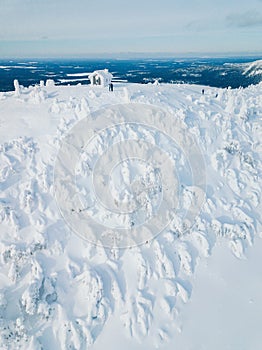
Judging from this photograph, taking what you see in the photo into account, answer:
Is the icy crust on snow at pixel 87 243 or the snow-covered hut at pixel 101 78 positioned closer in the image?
the icy crust on snow at pixel 87 243

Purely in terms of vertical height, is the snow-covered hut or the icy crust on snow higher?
the snow-covered hut

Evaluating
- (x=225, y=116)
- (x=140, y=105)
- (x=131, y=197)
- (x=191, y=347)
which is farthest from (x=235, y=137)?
(x=191, y=347)

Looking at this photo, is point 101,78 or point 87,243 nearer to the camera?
point 87,243

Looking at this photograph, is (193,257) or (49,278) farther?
(193,257)

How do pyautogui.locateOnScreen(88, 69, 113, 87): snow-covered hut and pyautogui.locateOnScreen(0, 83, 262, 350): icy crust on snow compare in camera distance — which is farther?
pyautogui.locateOnScreen(88, 69, 113, 87): snow-covered hut

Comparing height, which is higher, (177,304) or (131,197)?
(131,197)

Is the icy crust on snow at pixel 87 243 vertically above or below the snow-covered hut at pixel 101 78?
below

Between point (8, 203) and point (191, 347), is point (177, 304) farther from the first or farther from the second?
point (8, 203)

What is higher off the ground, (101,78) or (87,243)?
(101,78)
